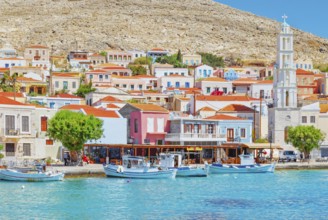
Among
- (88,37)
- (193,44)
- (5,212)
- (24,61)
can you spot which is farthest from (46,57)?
(5,212)

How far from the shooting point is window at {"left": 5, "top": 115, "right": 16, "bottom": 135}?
63503 mm

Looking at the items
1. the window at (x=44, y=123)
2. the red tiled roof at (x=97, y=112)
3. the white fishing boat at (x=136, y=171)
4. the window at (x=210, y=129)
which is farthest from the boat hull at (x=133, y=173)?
the window at (x=210, y=129)

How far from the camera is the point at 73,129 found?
62.5 meters

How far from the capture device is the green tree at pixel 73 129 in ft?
205

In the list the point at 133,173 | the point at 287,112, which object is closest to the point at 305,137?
the point at 287,112

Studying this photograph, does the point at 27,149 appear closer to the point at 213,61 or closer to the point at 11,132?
the point at 11,132

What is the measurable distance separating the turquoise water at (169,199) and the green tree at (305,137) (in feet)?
47.6

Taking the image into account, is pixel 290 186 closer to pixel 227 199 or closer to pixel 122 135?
pixel 227 199

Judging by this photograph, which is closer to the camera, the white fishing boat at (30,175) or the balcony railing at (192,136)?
the white fishing boat at (30,175)

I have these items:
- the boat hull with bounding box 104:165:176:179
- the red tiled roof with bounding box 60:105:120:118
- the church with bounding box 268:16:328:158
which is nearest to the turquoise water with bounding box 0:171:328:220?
the boat hull with bounding box 104:165:176:179

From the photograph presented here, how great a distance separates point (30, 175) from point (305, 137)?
30.7 meters

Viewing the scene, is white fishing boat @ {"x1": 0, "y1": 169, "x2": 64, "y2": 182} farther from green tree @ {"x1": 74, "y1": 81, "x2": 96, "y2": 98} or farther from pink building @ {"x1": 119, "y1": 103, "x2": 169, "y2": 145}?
green tree @ {"x1": 74, "y1": 81, "x2": 96, "y2": 98}

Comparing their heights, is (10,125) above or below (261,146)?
above

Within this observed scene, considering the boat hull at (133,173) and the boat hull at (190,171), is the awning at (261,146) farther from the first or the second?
the boat hull at (133,173)
